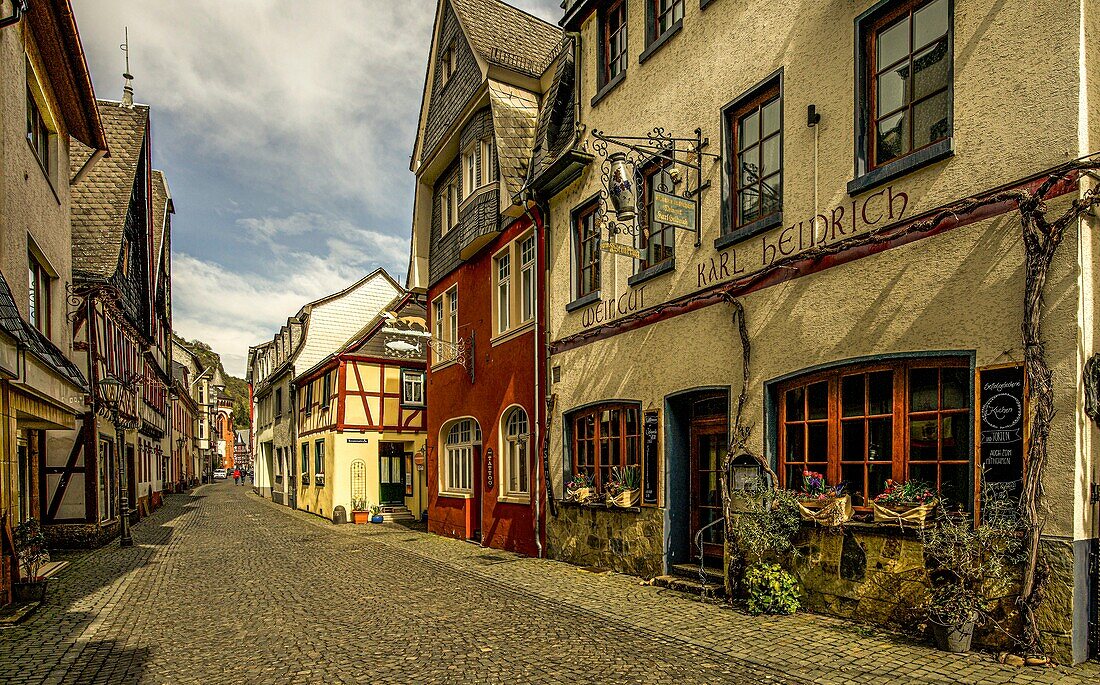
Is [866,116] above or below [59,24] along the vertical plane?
below

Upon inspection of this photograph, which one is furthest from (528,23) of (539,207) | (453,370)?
(453,370)

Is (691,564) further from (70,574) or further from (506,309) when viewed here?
(70,574)

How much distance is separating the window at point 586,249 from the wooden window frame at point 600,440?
6.41ft

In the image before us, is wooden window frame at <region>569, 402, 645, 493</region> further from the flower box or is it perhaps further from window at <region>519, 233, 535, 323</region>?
the flower box

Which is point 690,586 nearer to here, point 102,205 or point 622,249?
point 622,249

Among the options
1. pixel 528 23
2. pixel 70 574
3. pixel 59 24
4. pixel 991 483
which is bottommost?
pixel 70 574

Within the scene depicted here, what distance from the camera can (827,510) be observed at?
7145mm

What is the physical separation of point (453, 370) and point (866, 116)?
11816 mm

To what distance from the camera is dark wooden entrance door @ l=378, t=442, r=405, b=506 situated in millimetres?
25156

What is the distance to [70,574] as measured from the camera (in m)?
12.5

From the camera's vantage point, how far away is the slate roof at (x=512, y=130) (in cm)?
1432

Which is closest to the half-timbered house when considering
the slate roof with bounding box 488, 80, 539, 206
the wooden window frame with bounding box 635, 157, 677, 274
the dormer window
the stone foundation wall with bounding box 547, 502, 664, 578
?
the dormer window

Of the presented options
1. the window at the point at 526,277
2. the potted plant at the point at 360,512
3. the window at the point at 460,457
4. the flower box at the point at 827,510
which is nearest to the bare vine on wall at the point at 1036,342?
the flower box at the point at 827,510

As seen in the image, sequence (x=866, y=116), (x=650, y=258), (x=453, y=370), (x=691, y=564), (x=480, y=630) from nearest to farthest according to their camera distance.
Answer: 1. (x=866, y=116)
2. (x=480, y=630)
3. (x=691, y=564)
4. (x=650, y=258)
5. (x=453, y=370)
